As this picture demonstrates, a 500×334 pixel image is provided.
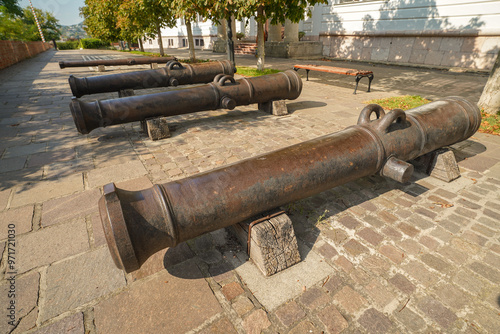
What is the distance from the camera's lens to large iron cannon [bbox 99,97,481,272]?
5.53ft

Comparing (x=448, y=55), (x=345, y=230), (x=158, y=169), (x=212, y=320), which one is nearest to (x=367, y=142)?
(x=345, y=230)

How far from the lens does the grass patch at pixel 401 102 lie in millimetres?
6932

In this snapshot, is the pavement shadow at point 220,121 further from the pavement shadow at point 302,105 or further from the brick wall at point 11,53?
the brick wall at point 11,53

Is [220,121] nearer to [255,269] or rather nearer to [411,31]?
[255,269]

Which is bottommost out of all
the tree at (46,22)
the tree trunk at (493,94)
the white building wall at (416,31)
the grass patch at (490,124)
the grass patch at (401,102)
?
the grass patch at (490,124)

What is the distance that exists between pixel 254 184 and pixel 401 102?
6.97 meters

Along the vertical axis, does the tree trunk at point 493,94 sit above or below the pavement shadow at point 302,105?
above

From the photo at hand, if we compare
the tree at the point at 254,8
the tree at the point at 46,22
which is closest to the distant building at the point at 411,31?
the tree at the point at 254,8

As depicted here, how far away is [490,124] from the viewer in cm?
565

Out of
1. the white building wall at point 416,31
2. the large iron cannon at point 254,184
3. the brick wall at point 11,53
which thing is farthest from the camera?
the brick wall at point 11,53

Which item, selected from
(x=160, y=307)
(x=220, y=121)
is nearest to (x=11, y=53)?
(x=220, y=121)

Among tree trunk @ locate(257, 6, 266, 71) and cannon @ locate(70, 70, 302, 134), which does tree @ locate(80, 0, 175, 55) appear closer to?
tree trunk @ locate(257, 6, 266, 71)

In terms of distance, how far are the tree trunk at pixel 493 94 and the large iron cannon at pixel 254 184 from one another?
15.2 ft

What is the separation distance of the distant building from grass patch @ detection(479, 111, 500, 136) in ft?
28.0
